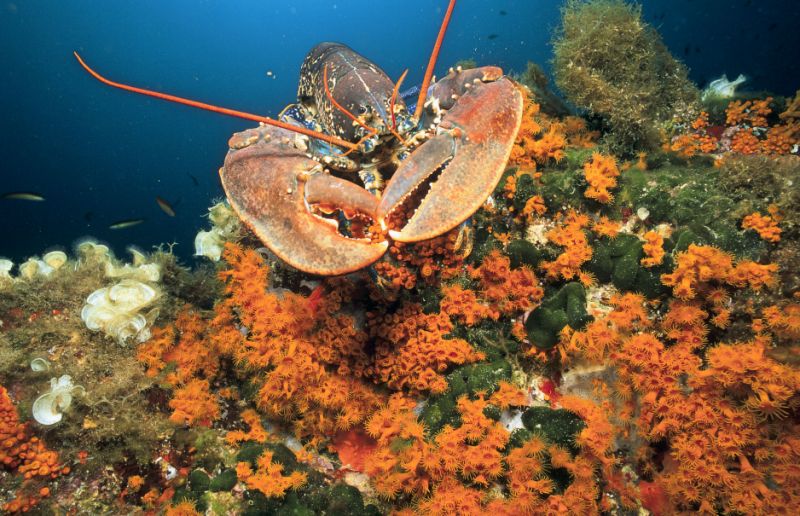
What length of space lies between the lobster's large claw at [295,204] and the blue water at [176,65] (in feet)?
128

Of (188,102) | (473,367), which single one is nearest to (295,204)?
(188,102)

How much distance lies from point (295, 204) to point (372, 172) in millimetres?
1255

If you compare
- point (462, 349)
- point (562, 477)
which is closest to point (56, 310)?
point (462, 349)

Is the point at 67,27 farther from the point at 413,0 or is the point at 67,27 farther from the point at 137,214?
the point at 413,0

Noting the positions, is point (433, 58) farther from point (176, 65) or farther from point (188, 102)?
point (176, 65)

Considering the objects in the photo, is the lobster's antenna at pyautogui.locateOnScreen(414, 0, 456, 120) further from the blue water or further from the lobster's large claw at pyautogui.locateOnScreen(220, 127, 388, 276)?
the blue water

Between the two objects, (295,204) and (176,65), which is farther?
(176,65)

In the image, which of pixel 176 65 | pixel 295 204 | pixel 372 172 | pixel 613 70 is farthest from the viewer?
pixel 176 65

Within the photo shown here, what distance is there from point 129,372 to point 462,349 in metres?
3.33

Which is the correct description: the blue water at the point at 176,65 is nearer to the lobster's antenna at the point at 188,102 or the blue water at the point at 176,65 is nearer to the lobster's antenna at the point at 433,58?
the lobster's antenna at the point at 433,58

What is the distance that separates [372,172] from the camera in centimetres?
384

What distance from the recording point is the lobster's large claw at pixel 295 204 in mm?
2473

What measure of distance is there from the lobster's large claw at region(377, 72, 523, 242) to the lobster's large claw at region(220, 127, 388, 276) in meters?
0.25

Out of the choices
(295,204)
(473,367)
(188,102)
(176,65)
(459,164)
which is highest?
(459,164)
